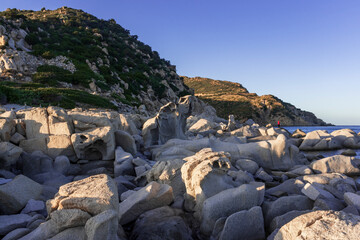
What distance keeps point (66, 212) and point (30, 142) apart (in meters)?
5.44

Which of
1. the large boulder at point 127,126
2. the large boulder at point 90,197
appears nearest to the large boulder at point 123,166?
the large boulder at point 127,126

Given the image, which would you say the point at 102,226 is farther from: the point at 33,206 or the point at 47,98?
the point at 47,98

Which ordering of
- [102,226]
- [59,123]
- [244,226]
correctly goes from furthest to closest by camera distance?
[59,123], [244,226], [102,226]

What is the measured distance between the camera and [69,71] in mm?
25656

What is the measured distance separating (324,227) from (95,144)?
6.73 m

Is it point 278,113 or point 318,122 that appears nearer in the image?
point 278,113

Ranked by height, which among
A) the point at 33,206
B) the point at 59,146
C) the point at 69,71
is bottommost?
the point at 33,206

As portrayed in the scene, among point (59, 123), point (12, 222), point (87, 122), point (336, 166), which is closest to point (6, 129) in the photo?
point (59, 123)

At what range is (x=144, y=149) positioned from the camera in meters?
9.85

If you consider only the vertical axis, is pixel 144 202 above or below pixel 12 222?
above

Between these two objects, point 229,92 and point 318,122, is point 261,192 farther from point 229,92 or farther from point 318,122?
point 318,122

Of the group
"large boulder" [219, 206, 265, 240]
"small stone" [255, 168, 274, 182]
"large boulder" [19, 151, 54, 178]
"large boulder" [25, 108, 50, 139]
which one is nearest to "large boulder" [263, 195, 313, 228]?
"large boulder" [219, 206, 265, 240]

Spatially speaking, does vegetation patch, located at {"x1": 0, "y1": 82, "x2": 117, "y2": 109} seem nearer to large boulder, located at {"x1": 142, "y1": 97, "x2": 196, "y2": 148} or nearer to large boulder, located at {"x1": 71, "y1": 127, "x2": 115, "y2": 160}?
large boulder, located at {"x1": 142, "y1": 97, "x2": 196, "y2": 148}

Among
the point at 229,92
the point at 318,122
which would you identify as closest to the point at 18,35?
the point at 229,92
